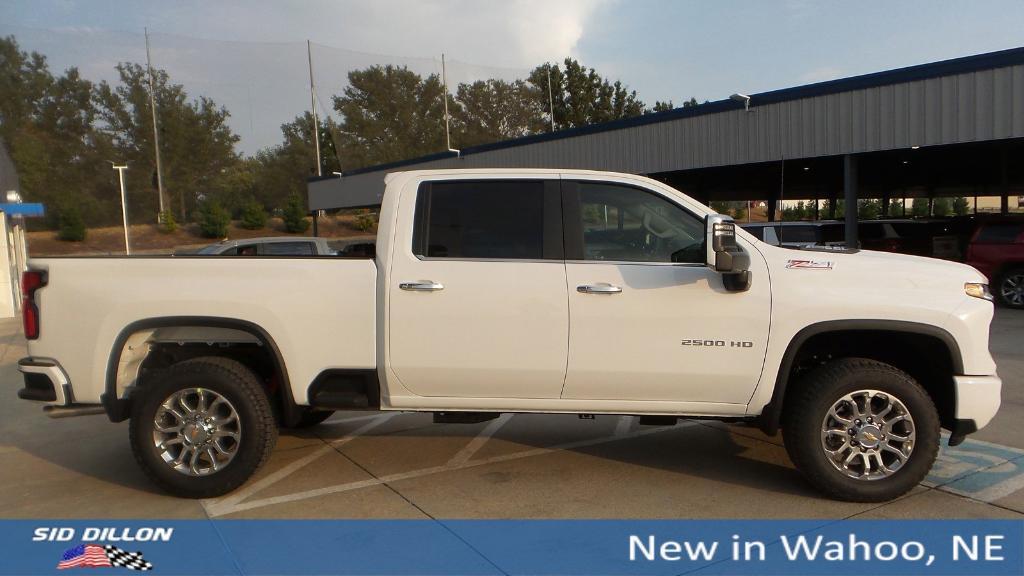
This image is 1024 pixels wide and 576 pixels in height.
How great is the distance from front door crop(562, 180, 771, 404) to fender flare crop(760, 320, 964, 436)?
0.51ft

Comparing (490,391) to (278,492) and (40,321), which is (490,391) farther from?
(40,321)

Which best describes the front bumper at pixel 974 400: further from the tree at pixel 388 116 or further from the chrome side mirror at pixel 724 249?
the tree at pixel 388 116

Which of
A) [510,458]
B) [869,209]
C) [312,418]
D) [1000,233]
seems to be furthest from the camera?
[869,209]

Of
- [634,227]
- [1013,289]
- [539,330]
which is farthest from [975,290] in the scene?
[1013,289]

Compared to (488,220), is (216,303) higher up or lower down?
lower down

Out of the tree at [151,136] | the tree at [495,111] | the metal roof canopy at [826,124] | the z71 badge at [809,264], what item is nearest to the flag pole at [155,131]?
the tree at [151,136]

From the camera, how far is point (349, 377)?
4605 mm

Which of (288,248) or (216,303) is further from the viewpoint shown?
(288,248)

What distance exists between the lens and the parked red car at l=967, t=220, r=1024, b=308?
13668mm

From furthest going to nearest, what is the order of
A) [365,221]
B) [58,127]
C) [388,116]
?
[388,116]
[58,127]
[365,221]

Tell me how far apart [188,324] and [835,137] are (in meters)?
15.2

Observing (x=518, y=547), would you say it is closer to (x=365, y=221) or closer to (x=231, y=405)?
(x=231, y=405)

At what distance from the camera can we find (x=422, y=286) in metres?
4.43

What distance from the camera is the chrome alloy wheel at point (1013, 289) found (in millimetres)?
13695
